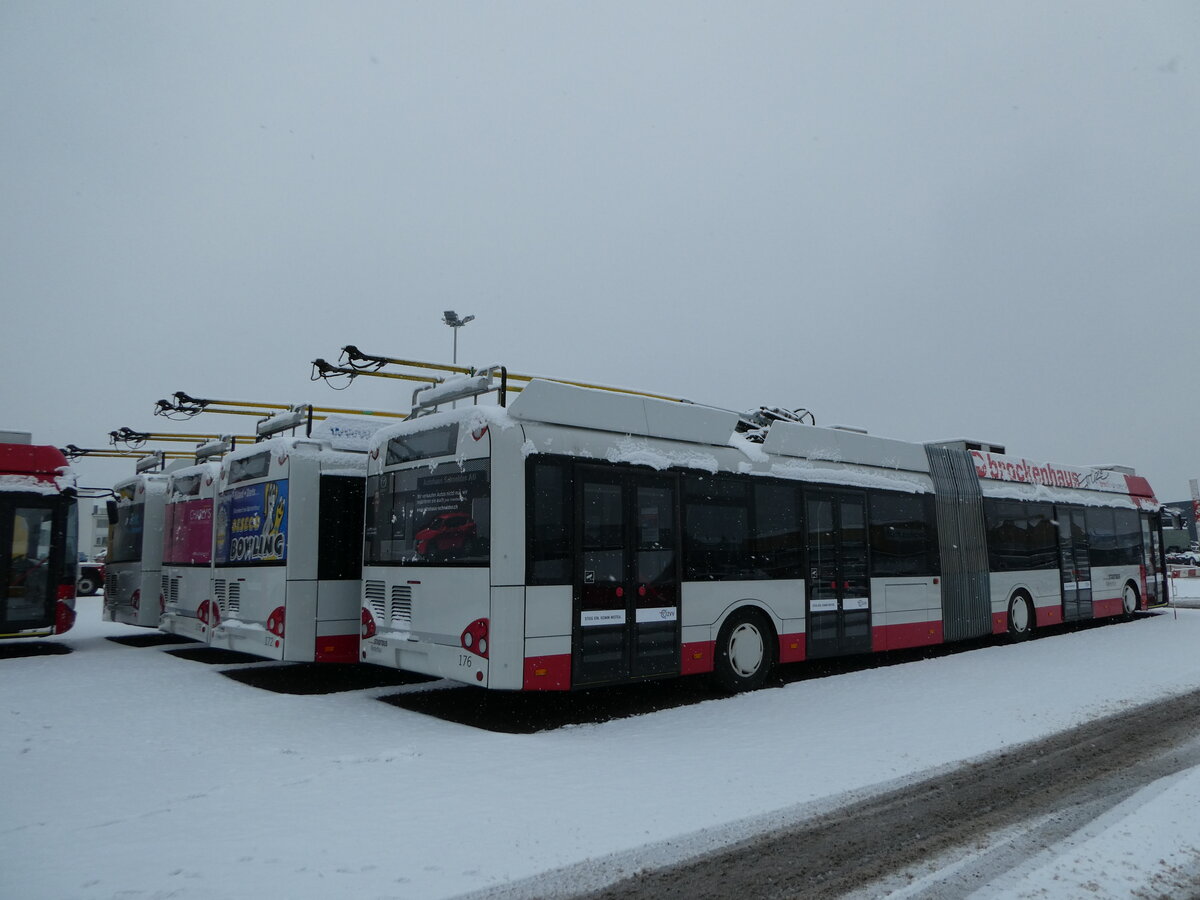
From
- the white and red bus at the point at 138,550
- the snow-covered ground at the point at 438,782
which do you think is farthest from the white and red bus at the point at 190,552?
the snow-covered ground at the point at 438,782

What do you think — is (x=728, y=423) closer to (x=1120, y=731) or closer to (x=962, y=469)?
(x=1120, y=731)

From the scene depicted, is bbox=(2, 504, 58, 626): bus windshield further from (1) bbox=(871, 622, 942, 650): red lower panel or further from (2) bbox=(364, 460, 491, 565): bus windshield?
(1) bbox=(871, 622, 942, 650): red lower panel

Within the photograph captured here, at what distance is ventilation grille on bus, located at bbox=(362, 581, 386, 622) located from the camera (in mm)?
9148

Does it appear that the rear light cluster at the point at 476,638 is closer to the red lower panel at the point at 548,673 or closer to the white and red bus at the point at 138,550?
the red lower panel at the point at 548,673

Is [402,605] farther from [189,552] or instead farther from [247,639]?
[189,552]

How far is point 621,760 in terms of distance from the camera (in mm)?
6777

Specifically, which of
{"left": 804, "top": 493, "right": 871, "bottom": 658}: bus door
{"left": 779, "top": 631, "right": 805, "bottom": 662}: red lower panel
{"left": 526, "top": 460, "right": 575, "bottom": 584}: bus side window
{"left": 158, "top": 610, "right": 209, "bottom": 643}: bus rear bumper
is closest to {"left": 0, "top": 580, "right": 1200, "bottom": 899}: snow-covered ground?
{"left": 779, "top": 631, "right": 805, "bottom": 662}: red lower panel

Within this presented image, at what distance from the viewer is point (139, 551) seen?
14.7 meters

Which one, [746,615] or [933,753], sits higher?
[746,615]

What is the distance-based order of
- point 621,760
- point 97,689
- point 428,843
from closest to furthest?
point 428,843 → point 621,760 → point 97,689

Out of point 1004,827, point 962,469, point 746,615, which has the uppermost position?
point 962,469

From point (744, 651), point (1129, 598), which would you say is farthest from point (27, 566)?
point (1129, 598)

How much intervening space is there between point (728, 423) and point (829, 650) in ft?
10.9

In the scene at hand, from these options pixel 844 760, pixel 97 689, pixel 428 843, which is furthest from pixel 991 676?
pixel 97 689
